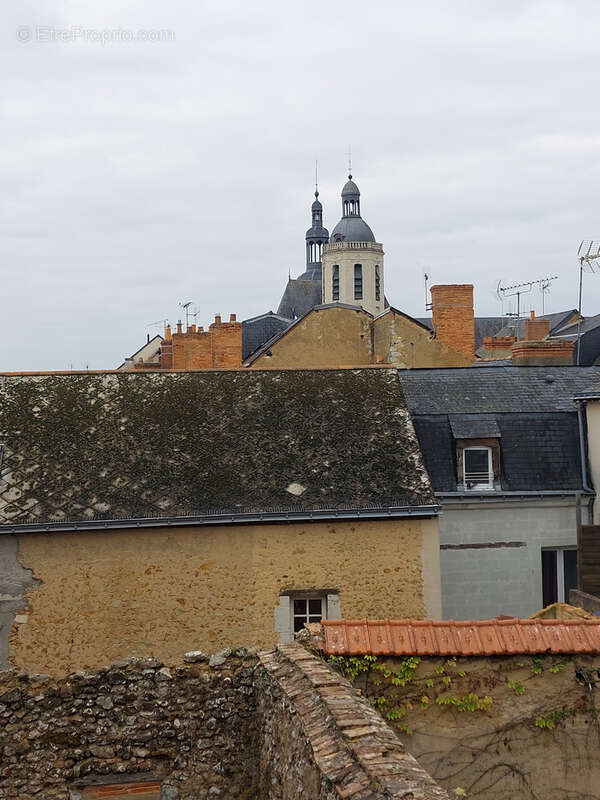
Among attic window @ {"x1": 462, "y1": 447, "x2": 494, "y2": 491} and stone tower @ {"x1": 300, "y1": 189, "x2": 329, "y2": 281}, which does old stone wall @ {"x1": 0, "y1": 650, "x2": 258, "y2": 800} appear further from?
stone tower @ {"x1": 300, "y1": 189, "x2": 329, "y2": 281}

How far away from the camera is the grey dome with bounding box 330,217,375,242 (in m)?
90.1

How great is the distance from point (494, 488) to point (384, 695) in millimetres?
9990

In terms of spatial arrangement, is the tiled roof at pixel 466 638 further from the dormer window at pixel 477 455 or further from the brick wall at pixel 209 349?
the brick wall at pixel 209 349

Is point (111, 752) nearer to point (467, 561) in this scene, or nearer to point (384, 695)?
point (384, 695)

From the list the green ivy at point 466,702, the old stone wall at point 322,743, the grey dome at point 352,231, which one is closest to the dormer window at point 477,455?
the old stone wall at point 322,743

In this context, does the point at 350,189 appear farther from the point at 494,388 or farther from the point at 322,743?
the point at 322,743

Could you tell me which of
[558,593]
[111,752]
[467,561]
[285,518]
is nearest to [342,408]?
[285,518]

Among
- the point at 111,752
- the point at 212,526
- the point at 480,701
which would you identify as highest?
the point at 212,526

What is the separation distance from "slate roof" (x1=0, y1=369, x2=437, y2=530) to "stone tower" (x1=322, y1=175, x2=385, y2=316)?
2831 inches

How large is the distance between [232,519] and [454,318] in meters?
18.3

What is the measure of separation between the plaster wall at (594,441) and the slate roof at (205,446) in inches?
153

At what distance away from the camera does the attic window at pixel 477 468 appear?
55.9ft

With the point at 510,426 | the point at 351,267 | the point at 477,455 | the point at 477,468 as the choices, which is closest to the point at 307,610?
the point at 477,468

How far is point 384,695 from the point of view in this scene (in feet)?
24.2
